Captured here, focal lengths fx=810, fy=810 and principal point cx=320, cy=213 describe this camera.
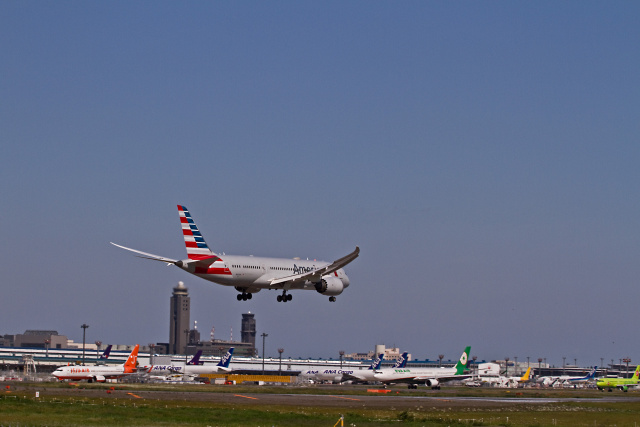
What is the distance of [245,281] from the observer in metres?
71.4

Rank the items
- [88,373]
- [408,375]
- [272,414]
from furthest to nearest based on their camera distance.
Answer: [408,375], [88,373], [272,414]

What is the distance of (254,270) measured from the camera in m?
71.5

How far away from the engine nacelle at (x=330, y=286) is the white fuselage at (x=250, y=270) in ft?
4.31

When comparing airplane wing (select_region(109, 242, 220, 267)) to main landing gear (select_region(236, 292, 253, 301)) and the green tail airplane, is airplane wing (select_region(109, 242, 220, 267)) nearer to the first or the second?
Answer: main landing gear (select_region(236, 292, 253, 301))

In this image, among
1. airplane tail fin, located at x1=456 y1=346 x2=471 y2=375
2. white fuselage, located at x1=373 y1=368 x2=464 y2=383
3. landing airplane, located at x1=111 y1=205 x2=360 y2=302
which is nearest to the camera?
landing airplane, located at x1=111 y1=205 x2=360 y2=302

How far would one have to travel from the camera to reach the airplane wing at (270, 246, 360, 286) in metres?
73.4

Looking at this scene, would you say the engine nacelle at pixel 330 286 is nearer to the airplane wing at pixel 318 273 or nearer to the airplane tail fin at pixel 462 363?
the airplane wing at pixel 318 273

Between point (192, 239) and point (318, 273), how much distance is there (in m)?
13.2

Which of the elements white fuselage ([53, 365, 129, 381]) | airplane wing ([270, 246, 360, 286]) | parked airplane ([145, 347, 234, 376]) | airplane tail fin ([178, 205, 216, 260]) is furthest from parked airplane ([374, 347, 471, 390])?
airplane tail fin ([178, 205, 216, 260])

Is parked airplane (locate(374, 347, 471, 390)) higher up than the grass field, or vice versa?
the grass field

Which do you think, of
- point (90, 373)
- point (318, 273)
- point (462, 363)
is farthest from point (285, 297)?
point (462, 363)

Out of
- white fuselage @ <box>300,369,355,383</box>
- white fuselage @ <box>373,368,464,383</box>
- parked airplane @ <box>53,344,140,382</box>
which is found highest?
parked airplane @ <box>53,344,140,382</box>

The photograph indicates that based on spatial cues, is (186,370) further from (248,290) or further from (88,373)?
(248,290)

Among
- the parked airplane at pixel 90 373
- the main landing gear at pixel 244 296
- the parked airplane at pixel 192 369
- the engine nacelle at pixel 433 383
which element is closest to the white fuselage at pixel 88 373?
the parked airplane at pixel 90 373
